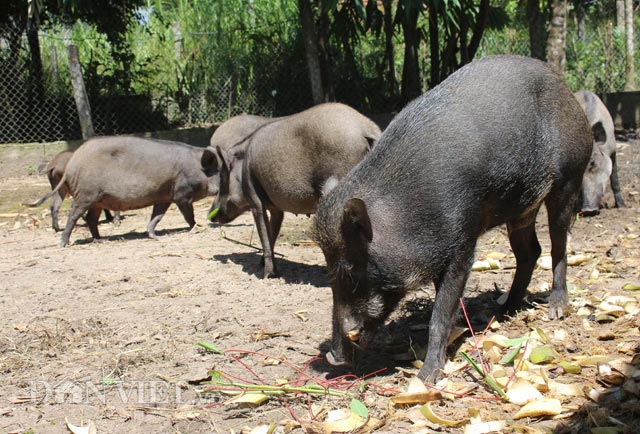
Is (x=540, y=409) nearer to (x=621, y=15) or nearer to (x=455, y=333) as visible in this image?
A: (x=455, y=333)

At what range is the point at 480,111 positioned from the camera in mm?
3867

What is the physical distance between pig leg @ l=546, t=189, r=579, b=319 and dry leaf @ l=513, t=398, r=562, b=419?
1.30 metres

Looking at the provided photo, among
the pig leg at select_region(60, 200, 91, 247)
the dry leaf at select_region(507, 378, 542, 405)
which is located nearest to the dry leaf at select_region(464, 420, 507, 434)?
the dry leaf at select_region(507, 378, 542, 405)

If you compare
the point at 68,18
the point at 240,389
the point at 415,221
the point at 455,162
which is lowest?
the point at 240,389

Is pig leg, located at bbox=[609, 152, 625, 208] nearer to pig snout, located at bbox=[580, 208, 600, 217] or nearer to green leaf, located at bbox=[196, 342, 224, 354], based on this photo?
pig snout, located at bbox=[580, 208, 600, 217]

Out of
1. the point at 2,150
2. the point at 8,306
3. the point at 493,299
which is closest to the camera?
the point at 493,299

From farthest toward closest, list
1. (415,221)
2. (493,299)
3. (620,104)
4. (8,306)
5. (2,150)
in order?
(620,104) < (2,150) < (8,306) < (493,299) < (415,221)

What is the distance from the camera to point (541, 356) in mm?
3756

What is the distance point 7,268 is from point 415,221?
177 inches

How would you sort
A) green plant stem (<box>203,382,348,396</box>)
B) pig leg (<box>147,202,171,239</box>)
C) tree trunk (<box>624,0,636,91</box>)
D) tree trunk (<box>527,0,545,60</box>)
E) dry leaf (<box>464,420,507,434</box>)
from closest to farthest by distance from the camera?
dry leaf (<box>464,420,507,434</box>)
green plant stem (<box>203,382,348,396</box>)
pig leg (<box>147,202,171,239</box>)
tree trunk (<box>527,0,545,60</box>)
tree trunk (<box>624,0,636,91</box>)

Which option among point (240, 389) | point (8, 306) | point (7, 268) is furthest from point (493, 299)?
point (7, 268)

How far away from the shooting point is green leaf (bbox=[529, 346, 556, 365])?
3.75 metres

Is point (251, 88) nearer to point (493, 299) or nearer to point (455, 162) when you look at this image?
point (493, 299)

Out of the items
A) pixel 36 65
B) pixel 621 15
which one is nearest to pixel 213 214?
pixel 36 65
